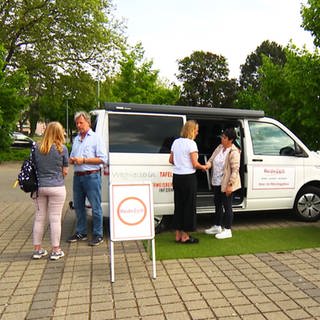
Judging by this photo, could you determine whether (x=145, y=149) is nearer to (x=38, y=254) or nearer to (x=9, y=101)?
(x=38, y=254)

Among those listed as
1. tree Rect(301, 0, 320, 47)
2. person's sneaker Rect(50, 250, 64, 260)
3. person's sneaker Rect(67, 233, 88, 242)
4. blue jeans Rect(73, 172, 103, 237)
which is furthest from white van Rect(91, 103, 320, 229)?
tree Rect(301, 0, 320, 47)

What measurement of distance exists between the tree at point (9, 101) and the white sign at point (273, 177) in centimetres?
1397

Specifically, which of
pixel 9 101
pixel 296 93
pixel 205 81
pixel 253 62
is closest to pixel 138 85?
pixel 9 101

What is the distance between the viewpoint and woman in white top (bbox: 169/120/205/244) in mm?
5454

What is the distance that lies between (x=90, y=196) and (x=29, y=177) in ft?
3.46

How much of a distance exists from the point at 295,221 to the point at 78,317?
16.3ft

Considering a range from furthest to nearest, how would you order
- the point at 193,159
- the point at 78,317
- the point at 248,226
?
the point at 248,226 < the point at 193,159 < the point at 78,317

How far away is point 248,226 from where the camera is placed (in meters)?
6.97

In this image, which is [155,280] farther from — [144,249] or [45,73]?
[45,73]

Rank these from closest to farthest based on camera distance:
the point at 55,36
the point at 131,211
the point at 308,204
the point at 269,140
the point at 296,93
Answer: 1. the point at 131,211
2. the point at 269,140
3. the point at 308,204
4. the point at 296,93
5. the point at 55,36

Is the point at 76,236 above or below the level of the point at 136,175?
below

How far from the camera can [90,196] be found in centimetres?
568

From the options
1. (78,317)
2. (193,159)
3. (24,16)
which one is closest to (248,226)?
(193,159)

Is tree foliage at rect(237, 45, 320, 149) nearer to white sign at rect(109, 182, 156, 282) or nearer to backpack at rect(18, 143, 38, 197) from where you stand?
white sign at rect(109, 182, 156, 282)
